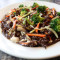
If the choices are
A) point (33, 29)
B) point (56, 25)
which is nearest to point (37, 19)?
point (33, 29)

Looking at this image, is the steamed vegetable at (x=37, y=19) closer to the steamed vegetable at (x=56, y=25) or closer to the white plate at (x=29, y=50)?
the steamed vegetable at (x=56, y=25)

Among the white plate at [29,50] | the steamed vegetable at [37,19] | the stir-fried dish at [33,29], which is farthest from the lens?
the steamed vegetable at [37,19]

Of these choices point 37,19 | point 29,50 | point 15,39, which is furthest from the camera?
point 37,19

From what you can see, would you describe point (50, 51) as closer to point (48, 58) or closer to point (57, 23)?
point (48, 58)

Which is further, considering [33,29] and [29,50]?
[33,29]

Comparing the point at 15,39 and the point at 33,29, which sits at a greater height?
the point at 33,29

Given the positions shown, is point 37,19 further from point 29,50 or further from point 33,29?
point 29,50

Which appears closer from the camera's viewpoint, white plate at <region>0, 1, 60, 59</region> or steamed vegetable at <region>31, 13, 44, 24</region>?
white plate at <region>0, 1, 60, 59</region>

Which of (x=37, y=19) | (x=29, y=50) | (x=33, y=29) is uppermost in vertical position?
(x=37, y=19)

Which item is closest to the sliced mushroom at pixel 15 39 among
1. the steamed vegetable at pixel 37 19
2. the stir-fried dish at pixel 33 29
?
the stir-fried dish at pixel 33 29

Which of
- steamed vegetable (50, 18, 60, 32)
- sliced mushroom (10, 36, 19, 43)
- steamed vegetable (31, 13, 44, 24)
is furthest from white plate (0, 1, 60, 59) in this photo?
steamed vegetable (31, 13, 44, 24)

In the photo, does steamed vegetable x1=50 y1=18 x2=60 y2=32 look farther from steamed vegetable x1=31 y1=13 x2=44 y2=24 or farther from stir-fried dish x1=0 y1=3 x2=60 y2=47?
steamed vegetable x1=31 y1=13 x2=44 y2=24

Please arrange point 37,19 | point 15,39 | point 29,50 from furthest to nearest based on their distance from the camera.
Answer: point 37,19 → point 15,39 → point 29,50
